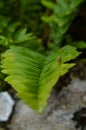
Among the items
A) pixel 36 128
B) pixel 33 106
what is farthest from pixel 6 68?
pixel 36 128

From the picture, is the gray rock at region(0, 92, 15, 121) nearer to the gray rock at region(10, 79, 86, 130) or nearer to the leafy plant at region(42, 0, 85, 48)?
the gray rock at region(10, 79, 86, 130)

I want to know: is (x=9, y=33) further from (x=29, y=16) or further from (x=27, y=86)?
(x=27, y=86)

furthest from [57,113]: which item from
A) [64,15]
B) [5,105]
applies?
[64,15]

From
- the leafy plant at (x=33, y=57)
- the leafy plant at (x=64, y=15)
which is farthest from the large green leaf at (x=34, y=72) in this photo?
the leafy plant at (x=64, y=15)

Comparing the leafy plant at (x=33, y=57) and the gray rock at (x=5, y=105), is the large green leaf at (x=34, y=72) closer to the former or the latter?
the leafy plant at (x=33, y=57)

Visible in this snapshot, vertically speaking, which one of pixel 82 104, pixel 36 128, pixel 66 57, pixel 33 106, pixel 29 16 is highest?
pixel 29 16

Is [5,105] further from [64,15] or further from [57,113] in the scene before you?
[64,15]

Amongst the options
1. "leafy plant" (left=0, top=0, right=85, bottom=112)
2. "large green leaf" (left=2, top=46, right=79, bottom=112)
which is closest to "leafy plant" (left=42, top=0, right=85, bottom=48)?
"leafy plant" (left=0, top=0, right=85, bottom=112)
